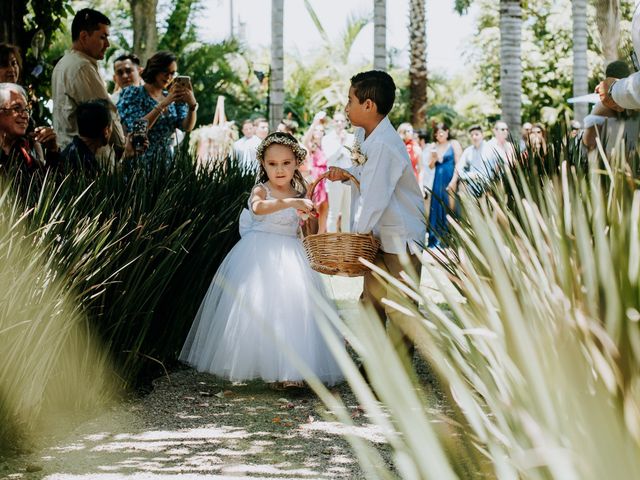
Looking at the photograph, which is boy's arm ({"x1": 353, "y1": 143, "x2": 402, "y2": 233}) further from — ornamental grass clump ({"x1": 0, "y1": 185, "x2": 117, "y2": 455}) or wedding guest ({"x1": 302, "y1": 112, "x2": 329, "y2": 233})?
wedding guest ({"x1": 302, "y1": 112, "x2": 329, "y2": 233})

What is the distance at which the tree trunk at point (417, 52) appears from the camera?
2338cm

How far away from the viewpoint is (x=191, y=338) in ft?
19.6

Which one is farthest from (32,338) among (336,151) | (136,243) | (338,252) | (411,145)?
(411,145)

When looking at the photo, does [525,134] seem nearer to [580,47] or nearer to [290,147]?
[290,147]

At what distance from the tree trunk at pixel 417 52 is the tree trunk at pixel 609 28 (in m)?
18.1

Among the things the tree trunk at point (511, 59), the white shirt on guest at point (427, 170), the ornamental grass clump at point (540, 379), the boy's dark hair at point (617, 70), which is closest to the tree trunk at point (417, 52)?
the tree trunk at point (511, 59)

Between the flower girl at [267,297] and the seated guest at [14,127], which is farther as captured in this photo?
the seated guest at [14,127]

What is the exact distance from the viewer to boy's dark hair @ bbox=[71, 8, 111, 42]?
7.56 meters

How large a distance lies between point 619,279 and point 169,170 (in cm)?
441

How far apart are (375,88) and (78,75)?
2.72m

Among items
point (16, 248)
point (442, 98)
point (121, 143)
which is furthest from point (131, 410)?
point (442, 98)

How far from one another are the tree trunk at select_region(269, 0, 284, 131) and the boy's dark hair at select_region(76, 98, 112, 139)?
39.4 feet

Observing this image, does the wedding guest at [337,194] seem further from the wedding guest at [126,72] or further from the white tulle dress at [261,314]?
the white tulle dress at [261,314]

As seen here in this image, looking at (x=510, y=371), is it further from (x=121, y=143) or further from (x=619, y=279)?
(x=121, y=143)
